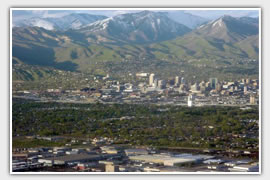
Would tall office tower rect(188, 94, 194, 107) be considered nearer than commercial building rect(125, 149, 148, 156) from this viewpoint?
No

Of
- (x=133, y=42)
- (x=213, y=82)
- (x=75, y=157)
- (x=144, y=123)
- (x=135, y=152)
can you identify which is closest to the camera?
(x=75, y=157)

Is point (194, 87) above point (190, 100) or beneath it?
above

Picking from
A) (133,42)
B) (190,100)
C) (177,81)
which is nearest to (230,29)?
(133,42)

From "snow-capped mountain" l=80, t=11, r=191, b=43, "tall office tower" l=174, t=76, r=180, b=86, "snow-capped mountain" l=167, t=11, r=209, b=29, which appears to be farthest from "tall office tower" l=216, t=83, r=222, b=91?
"snow-capped mountain" l=167, t=11, r=209, b=29

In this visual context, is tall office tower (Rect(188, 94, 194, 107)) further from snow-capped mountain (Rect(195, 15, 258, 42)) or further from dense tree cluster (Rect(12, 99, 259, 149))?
snow-capped mountain (Rect(195, 15, 258, 42))

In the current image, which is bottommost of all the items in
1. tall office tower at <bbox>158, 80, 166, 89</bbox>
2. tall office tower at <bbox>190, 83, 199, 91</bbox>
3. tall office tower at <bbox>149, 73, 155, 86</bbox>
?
tall office tower at <bbox>190, 83, 199, 91</bbox>

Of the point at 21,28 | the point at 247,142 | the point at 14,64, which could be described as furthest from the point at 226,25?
the point at 247,142

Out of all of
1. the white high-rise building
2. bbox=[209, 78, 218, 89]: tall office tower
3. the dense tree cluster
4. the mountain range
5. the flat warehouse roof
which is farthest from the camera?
the mountain range

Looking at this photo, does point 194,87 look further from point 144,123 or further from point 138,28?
point 138,28
